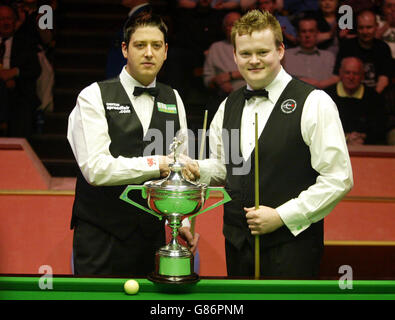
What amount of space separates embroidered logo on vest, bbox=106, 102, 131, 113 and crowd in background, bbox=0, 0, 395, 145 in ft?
5.07

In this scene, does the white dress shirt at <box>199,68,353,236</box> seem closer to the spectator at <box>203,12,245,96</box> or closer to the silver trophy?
the silver trophy

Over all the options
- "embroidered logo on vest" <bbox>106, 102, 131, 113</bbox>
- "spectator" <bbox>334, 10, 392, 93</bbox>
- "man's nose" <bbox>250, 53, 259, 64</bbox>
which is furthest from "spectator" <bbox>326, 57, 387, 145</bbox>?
"embroidered logo on vest" <bbox>106, 102, 131, 113</bbox>

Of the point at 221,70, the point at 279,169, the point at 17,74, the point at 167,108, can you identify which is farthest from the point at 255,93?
the point at 17,74

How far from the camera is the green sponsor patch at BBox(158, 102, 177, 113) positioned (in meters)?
2.67

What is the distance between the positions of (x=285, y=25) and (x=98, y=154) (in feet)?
8.52

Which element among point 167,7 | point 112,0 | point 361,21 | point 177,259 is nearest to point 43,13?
point 167,7

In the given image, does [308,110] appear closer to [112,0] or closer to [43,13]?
[43,13]

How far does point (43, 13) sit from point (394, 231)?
3100 millimetres

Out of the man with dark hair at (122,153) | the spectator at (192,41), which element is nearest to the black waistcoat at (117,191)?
the man with dark hair at (122,153)

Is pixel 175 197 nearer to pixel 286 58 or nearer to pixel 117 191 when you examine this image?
pixel 117 191

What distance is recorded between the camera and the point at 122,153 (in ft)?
8.35

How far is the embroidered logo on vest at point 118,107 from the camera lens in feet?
8.34

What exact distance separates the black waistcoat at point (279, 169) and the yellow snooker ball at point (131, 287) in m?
0.70
